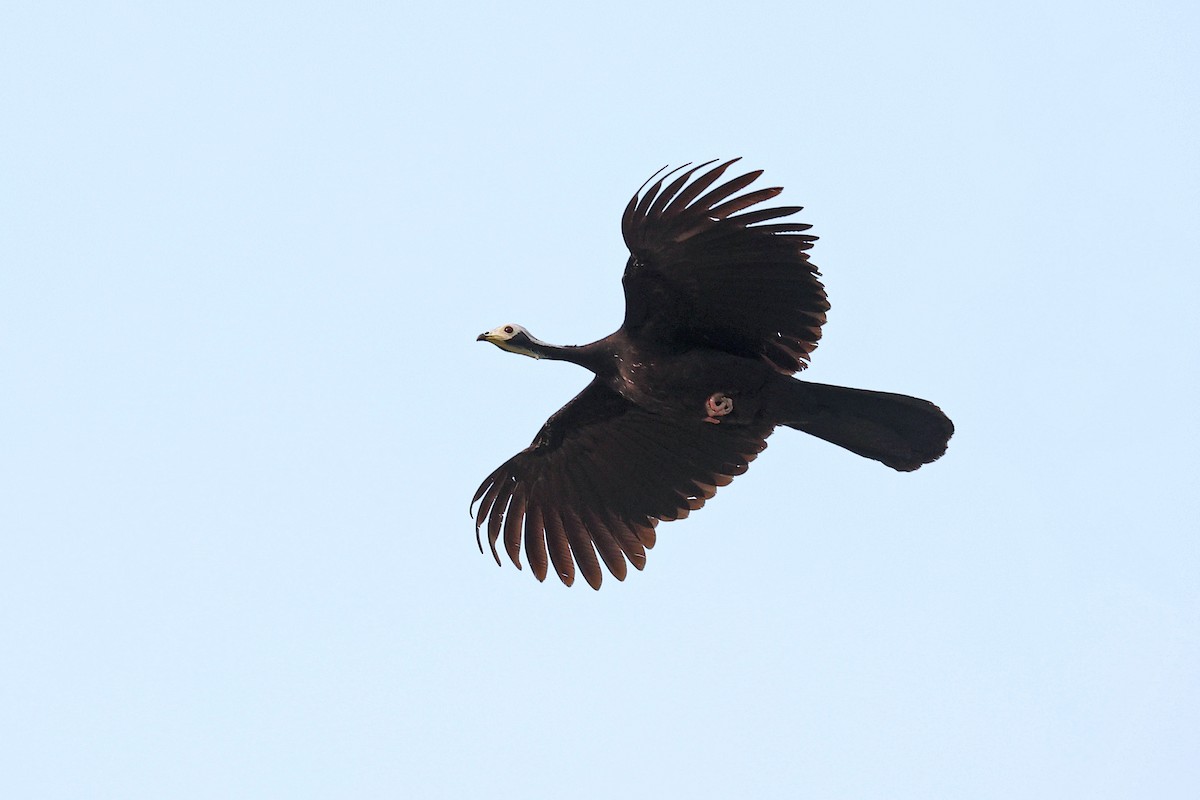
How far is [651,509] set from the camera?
13.2 m

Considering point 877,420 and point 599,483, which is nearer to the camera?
point 877,420

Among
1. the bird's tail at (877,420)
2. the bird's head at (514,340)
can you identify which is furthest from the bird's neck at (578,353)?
the bird's tail at (877,420)

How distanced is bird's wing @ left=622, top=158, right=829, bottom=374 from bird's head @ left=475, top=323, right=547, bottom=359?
35.3 inches

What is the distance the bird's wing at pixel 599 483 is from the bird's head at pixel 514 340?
1.83 feet

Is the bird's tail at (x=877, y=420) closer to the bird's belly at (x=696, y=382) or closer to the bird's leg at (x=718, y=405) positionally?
the bird's belly at (x=696, y=382)

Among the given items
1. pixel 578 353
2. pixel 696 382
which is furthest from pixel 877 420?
pixel 578 353

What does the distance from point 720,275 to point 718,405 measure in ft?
3.30

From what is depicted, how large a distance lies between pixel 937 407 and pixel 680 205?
7.41 feet

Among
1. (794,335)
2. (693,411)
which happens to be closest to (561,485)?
(693,411)

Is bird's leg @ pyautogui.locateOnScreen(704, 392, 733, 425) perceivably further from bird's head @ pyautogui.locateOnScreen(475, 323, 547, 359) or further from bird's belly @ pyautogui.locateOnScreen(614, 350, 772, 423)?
bird's head @ pyautogui.locateOnScreen(475, 323, 547, 359)

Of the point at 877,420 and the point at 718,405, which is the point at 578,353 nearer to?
the point at 718,405

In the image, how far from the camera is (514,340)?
12.9 m

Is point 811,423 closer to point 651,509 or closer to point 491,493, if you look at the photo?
point 651,509

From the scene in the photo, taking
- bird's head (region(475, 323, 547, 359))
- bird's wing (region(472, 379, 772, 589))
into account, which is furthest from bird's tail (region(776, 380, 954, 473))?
bird's head (region(475, 323, 547, 359))
